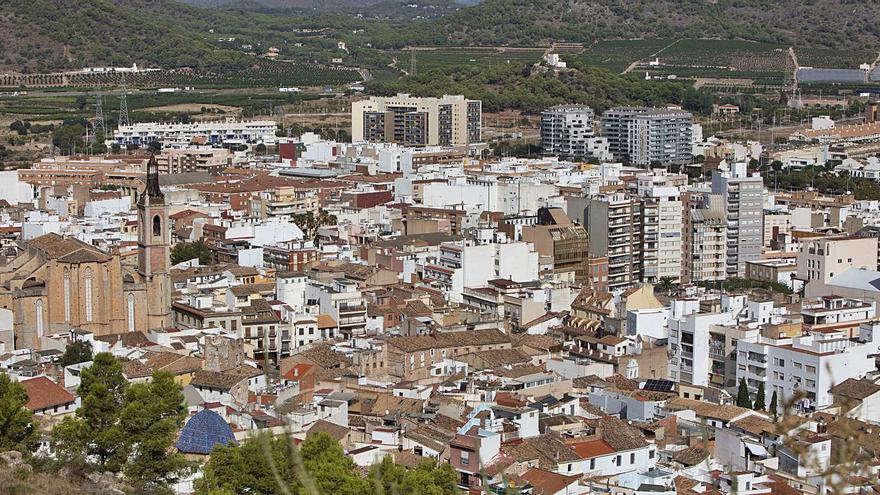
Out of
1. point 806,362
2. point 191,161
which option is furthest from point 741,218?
point 191,161

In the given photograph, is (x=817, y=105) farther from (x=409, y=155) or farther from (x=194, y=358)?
(x=194, y=358)

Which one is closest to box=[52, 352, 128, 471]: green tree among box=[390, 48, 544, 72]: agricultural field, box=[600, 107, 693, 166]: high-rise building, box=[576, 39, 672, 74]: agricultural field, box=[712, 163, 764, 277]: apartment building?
box=[712, 163, 764, 277]: apartment building

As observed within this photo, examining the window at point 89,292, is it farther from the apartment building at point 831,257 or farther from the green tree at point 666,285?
the apartment building at point 831,257

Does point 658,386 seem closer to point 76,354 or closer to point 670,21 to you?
point 76,354

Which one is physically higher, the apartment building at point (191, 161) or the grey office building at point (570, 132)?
the grey office building at point (570, 132)

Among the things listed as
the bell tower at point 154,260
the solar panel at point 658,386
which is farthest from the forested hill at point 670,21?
the solar panel at point 658,386

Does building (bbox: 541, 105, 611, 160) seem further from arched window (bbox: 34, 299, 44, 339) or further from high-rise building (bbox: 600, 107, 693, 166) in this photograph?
arched window (bbox: 34, 299, 44, 339)

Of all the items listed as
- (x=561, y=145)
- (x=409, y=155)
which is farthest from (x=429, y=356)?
(x=561, y=145)
